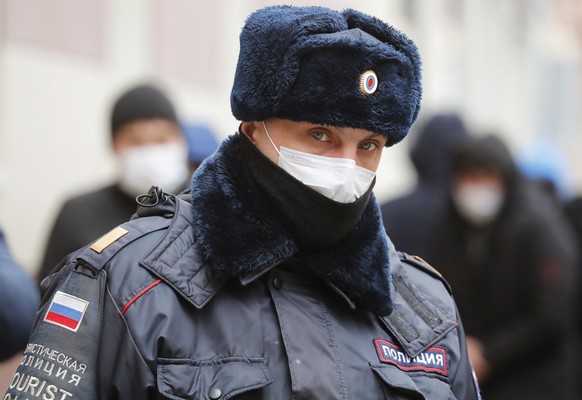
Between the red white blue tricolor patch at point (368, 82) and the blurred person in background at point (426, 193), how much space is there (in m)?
3.55

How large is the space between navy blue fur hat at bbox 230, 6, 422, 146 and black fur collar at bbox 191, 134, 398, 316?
0.15 meters

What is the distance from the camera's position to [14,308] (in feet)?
10.8

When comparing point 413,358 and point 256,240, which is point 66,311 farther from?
point 413,358

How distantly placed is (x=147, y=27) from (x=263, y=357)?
6.38m

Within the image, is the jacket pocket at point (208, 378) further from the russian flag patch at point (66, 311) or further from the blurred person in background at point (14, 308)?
the blurred person in background at point (14, 308)

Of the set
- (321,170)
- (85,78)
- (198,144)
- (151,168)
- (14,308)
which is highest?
(321,170)

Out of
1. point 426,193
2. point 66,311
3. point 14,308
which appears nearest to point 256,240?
point 66,311

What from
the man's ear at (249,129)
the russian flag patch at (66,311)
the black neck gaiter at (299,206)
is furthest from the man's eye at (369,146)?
the russian flag patch at (66,311)

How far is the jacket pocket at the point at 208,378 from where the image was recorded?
2.45 metres

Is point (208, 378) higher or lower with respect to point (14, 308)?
higher

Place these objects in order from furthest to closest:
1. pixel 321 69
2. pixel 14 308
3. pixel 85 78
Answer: pixel 85 78 < pixel 14 308 < pixel 321 69

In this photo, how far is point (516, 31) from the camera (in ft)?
70.0

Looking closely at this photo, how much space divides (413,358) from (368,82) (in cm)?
67

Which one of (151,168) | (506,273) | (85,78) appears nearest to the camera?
(151,168)
